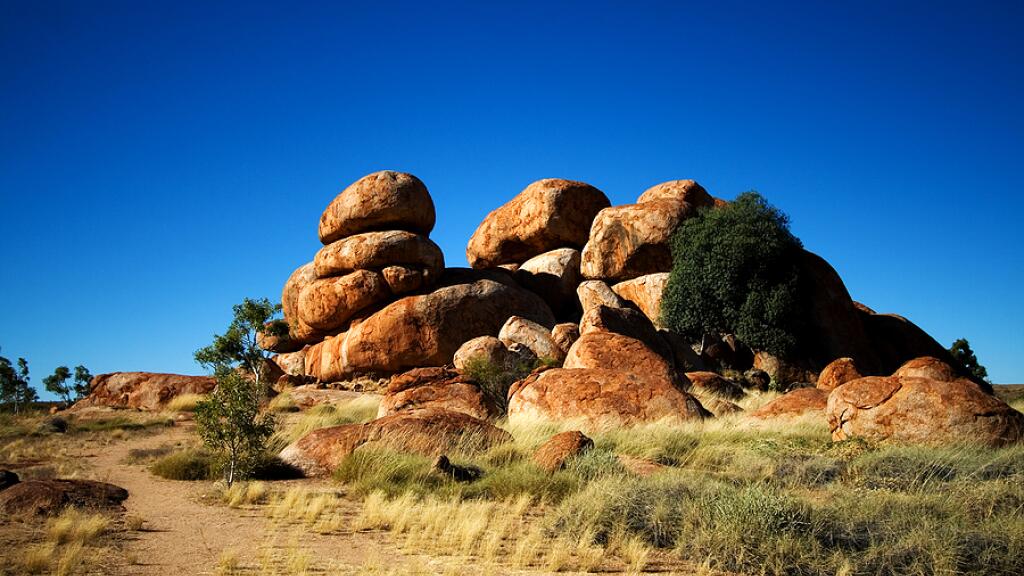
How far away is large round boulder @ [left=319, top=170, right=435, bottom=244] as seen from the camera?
3247cm

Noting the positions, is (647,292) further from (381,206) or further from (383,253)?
(381,206)

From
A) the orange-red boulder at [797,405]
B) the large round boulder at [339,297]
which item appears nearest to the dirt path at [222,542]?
the orange-red boulder at [797,405]

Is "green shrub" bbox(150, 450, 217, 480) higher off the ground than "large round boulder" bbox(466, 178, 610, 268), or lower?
lower

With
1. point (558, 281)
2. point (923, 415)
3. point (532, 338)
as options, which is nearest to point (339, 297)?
point (532, 338)

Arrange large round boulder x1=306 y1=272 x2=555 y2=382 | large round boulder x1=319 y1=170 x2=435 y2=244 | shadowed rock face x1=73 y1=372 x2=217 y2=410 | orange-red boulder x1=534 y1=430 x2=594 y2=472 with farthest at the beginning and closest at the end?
1. large round boulder x1=319 y1=170 x2=435 y2=244
2. large round boulder x1=306 y1=272 x2=555 y2=382
3. shadowed rock face x1=73 y1=372 x2=217 y2=410
4. orange-red boulder x1=534 y1=430 x2=594 y2=472

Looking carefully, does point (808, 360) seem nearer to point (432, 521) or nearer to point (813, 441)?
point (813, 441)

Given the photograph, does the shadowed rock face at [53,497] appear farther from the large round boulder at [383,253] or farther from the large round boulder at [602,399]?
the large round boulder at [383,253]

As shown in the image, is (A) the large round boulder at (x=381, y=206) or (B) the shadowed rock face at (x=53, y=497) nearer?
(B) the shadowed rock face at (x=53, y=497)

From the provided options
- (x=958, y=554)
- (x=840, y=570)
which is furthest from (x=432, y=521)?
(x=958, y=554)

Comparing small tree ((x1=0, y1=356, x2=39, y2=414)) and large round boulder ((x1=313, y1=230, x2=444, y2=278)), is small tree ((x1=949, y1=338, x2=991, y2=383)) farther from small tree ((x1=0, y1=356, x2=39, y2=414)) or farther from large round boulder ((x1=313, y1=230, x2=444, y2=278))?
small tree ((x1=0, y1=356, x2=39, y2=414))

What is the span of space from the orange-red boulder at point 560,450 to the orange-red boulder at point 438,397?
5122 mm

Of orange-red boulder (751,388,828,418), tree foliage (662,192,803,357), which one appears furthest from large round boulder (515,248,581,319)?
orange-red boulder (751,388,828,418)

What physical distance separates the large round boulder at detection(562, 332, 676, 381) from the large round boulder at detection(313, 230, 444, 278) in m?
13.8

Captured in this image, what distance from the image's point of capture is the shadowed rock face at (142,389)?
2734cm
